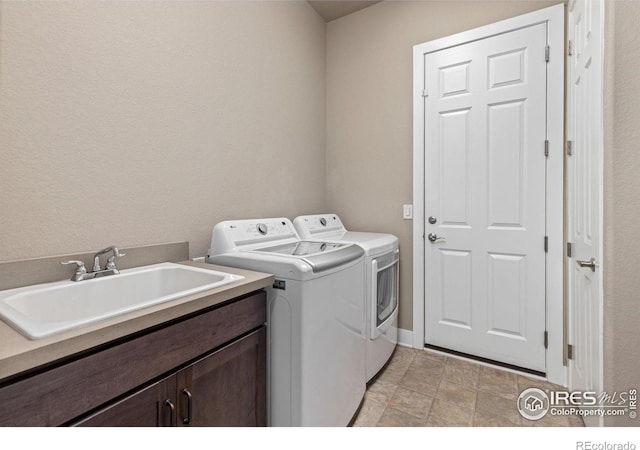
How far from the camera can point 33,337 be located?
67 cm

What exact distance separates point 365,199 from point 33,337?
7.58ft

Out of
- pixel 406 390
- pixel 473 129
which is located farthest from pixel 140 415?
pixel 473 129

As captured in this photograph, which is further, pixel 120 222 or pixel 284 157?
pixel 284 157

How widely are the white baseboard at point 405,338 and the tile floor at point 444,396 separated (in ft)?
0.57

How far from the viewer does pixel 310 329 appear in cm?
126

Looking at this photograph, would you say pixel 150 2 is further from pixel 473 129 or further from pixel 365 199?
pixel 473 129

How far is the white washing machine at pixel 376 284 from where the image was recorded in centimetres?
189

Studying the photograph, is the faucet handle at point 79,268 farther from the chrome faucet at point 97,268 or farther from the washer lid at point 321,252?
the washer lid at point 321,252

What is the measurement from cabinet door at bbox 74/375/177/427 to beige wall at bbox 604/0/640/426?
5.22 feet

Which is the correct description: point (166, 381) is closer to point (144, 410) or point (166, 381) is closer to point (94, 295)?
point (144, 410)

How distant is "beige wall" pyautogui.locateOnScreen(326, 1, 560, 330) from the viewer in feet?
8.05

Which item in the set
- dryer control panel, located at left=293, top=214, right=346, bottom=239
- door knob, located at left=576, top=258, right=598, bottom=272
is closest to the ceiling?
dryer control panel, located at left=293, top=214, right=346, bottom=239

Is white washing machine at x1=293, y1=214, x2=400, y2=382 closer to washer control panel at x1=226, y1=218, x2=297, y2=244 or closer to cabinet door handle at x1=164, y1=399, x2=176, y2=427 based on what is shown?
washer control panel at x1=226, y1=218, x2=297, y2=244

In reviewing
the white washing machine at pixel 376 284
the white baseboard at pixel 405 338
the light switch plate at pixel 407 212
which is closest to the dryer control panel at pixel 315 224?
the white washing machine at pixel 376 284
